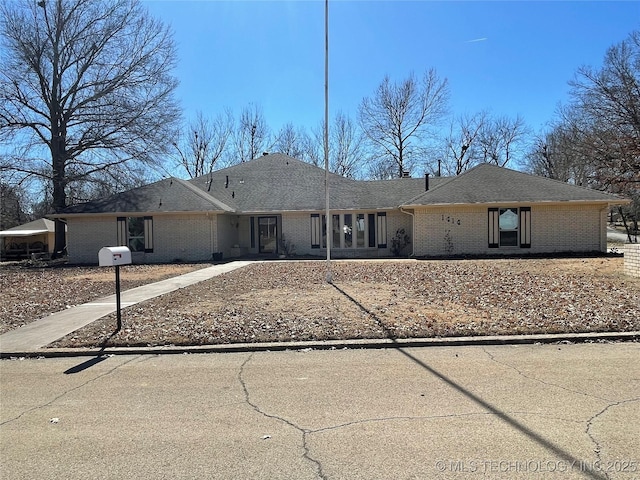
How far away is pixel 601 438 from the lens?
11.2 ft

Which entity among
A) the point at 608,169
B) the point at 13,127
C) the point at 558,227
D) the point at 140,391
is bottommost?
the point at 140,391

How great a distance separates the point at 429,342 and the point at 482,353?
0.78 metres

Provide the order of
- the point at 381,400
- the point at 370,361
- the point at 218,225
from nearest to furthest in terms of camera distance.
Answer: the point at 381,400, the point at 370,361, the point at 218,225

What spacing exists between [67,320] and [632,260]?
48.6ft

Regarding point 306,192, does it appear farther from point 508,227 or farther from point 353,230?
point 508,227

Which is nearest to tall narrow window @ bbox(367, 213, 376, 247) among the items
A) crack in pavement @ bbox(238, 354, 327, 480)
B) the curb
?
the curb

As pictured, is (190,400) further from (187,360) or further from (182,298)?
(182,298)

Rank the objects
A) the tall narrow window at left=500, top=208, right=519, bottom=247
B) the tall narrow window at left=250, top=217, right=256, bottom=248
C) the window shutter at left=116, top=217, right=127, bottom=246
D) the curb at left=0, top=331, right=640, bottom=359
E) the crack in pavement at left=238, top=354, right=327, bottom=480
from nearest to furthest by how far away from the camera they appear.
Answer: the crack in pavement at left=238, top=354, right=327, bottom=480 < the curb at left=0, top=331, right=640, bottom=359 < the tall narrow window at left=500, top=208, right=519, bottom=247 < the window shutter at left=116, top=217, right=127, bottom=246 < the tall narrow window at left=250, top=217, right=256, bottom=248

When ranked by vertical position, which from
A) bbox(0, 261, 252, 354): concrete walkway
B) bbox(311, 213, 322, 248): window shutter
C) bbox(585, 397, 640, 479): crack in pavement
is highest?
bbox(311, 213, 322, 248): window shutter

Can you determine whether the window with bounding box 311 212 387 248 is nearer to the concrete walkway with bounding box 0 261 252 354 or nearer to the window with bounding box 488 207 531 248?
the window with bounding box 488 207 531 248

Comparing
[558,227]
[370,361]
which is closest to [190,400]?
[370,361]

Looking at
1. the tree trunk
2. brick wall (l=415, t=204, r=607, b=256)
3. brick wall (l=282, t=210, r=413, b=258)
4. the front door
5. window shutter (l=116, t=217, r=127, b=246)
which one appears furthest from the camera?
the tree trunk

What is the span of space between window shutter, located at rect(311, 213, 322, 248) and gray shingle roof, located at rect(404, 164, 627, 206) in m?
5.03

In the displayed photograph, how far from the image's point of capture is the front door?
80.0ft
